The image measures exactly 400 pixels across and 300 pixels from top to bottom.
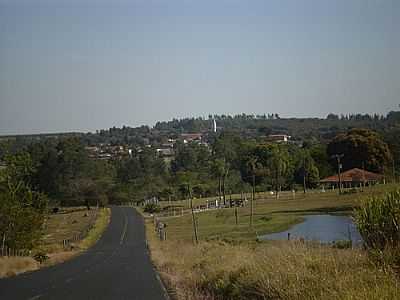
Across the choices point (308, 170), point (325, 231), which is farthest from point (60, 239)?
point (308, 170)

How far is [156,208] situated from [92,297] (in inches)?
3448

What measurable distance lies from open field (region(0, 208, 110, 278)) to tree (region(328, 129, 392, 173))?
39.3 m

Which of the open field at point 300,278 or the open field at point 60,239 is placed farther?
the open field at point 60,239

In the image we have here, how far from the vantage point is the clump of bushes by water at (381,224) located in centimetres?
1170

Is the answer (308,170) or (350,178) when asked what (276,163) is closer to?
(308,170)

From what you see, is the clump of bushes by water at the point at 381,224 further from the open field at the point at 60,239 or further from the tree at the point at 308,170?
the tree at the point at 308,170

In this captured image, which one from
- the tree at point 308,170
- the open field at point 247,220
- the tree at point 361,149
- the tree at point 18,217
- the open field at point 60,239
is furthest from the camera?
the tree at point 308,170

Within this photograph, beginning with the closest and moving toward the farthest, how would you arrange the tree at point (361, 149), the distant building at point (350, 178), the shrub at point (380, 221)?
1. the shrub at point (380, 221)
2. the distant building at point (350, 178)
3. the tree at point (361, 149)

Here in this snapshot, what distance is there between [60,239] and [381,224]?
62446 mm

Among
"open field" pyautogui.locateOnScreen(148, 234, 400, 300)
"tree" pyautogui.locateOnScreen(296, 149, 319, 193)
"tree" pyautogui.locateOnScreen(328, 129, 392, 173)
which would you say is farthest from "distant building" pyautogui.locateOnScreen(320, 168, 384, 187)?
"open field" pyautogui.locateOnScreen(148, 234, 400, 300)

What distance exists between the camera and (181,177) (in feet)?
426

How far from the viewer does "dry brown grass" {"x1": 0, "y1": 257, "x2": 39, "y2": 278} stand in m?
37.6

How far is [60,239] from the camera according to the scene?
236 ft

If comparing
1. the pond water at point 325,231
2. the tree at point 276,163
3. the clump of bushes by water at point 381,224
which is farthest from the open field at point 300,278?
the tree at point 276,163
